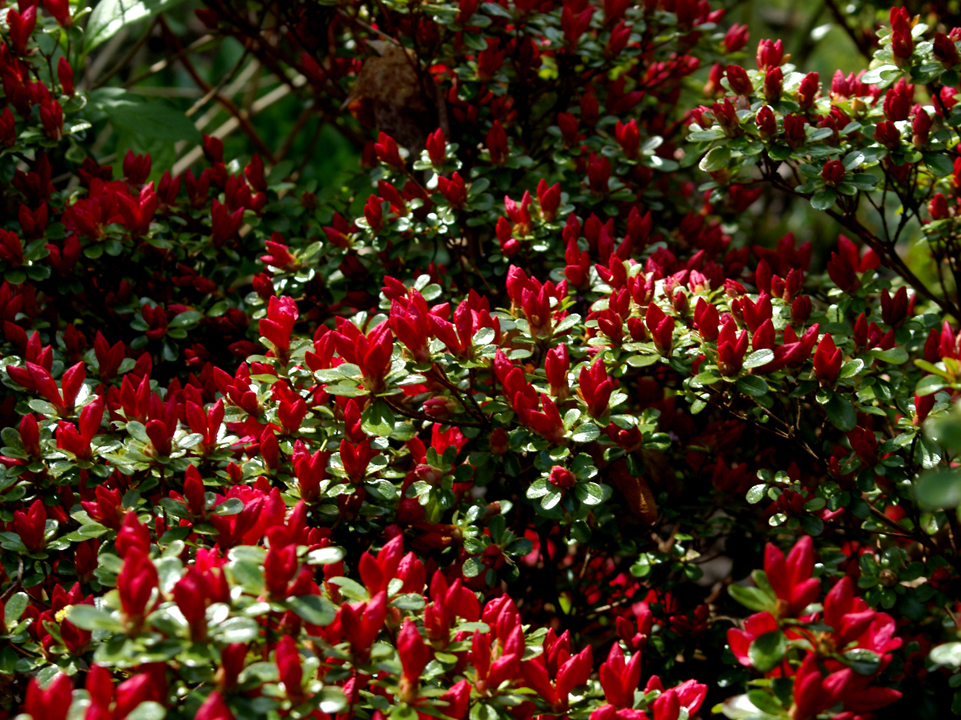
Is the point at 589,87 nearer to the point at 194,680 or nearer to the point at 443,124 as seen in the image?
the point at 443,124

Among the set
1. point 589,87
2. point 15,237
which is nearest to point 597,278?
point 589,87

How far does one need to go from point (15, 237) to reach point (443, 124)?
1078 mm

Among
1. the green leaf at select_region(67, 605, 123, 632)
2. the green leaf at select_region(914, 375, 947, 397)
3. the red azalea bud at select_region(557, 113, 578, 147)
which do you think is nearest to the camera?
the green leaf at select_region(67, 605, 123, 632)

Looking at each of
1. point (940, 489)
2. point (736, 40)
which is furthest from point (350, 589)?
point (736, 40)

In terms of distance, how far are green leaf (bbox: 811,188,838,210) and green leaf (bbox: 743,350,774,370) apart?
39 centimetres

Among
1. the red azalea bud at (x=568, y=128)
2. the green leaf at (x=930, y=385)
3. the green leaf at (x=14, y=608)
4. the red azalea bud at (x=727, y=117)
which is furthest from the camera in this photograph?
the red azalea bud at (x=568, y=128)

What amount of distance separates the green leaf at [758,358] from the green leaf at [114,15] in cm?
181

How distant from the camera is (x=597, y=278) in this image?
1714mm

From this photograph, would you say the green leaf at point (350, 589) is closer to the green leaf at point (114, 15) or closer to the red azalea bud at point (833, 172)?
the red azalea bud at point (833, 172)

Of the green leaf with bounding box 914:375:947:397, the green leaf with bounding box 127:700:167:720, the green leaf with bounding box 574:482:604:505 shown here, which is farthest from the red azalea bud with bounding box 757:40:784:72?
the green leaf with bounding box 127:700:167:720

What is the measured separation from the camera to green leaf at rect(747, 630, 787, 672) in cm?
97

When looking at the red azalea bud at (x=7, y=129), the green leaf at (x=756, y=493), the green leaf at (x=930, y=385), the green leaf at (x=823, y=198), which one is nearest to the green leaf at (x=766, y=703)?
the green leaf at (x=930, y=385)

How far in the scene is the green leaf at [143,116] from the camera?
2.26 meters

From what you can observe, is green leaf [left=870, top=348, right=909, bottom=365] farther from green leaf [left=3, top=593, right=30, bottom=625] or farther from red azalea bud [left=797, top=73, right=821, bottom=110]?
green leaf [left=3, top=593, right=30, bottom=625]
